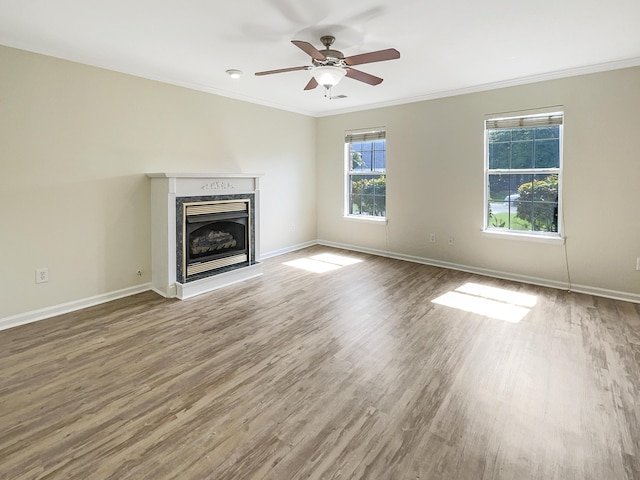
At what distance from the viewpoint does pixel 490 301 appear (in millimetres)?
3811

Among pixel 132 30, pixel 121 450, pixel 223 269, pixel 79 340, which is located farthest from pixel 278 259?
pixel 121 450

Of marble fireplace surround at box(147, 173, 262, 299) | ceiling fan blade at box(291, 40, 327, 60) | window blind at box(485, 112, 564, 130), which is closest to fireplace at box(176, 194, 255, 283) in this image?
marble fireplace surround at box(147, 173, 262, 299)

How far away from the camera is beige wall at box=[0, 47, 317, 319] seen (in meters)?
3.14

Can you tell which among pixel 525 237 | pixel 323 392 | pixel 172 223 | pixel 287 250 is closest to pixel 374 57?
pixel 323 392

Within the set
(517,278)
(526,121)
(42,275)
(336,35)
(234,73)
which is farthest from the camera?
(517,278)

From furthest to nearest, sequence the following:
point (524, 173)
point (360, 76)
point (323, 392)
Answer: point (524, 173)
point (360, 76)
point (323, 392)

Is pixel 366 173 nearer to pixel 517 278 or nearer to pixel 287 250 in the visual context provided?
pixel 287 250

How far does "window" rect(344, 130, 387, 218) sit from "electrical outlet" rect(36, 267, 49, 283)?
4.48m

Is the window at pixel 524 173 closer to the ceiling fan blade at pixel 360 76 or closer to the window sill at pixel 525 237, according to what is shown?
the window sill at pixel 525 237

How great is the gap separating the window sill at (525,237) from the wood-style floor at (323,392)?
0.83 metres

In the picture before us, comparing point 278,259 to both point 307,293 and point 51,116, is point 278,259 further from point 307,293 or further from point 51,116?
point 51,116

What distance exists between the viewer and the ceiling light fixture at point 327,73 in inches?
116

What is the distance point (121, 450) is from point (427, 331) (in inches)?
94.5

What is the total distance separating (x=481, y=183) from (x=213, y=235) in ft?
12.2
